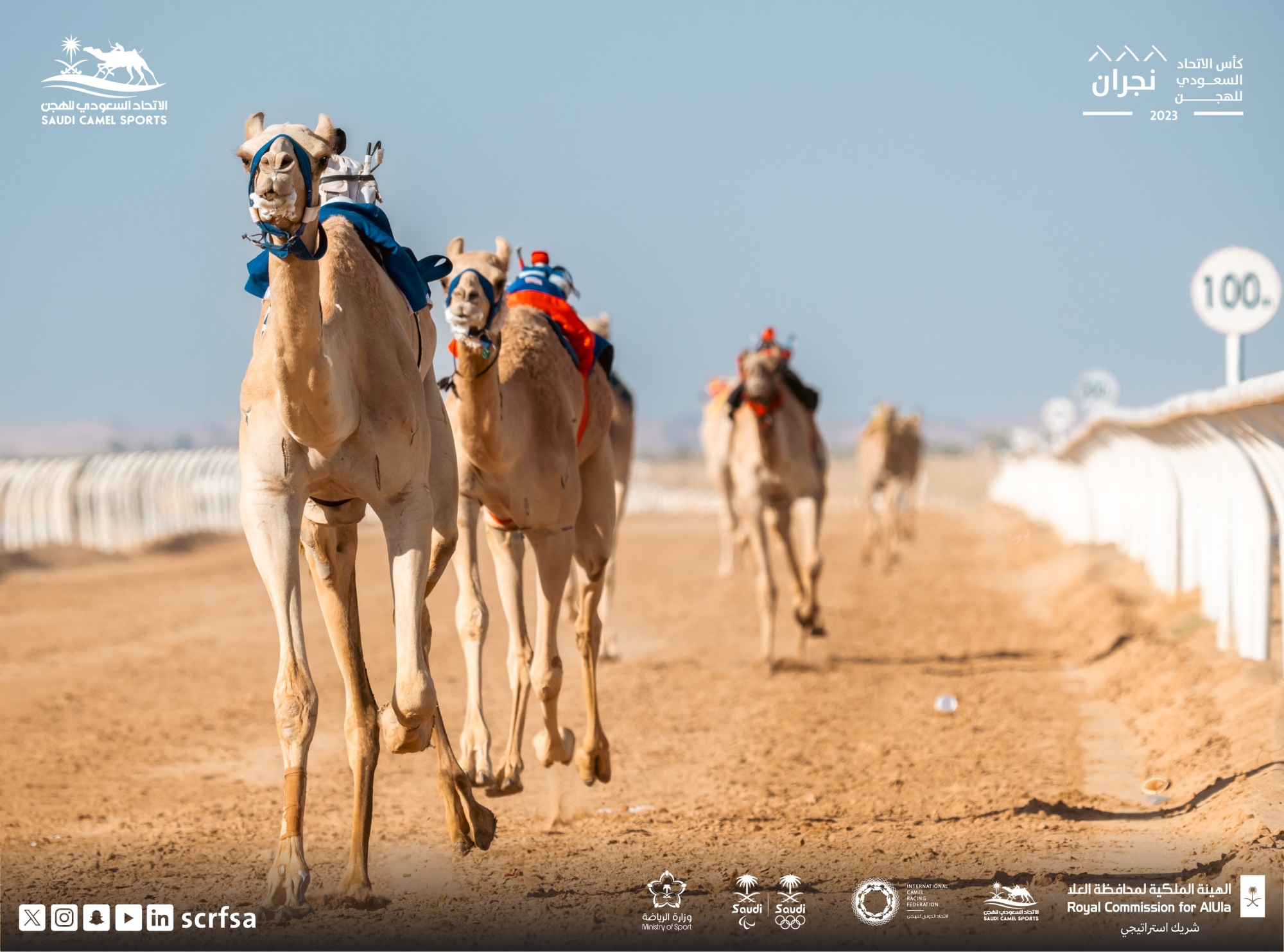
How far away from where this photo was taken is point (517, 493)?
711cm

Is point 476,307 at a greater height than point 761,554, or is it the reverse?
point 476,307

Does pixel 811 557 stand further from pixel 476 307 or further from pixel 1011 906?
pixel 1011 906

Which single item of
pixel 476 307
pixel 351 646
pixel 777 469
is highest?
pixel 476 307

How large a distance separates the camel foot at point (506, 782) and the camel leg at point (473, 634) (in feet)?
0.26

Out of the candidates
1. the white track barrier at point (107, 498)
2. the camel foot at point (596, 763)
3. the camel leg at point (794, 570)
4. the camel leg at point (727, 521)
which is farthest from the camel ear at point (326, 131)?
the white track barrier at point (107, 498)

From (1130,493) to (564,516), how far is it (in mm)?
12440

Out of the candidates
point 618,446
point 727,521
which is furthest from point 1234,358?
point 727,521

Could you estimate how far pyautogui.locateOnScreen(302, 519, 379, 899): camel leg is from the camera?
559 centimetres

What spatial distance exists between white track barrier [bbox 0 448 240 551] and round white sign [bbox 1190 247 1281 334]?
22.4 m

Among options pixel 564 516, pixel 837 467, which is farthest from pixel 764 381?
pixel 837 467

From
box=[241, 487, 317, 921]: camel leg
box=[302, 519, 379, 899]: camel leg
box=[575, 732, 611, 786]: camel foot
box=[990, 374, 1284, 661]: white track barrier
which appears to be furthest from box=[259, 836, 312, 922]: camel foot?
box=[990, 374, 1284, 661]: white track barrier

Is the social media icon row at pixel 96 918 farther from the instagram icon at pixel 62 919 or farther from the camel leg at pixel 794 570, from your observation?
the camel leg at pixel 794 570

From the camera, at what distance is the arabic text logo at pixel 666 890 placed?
5367 mm

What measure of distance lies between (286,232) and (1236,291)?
334 inches
